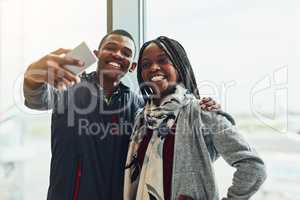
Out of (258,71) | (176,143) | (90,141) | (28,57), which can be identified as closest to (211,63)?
(258,71)

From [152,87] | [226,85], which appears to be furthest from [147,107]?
[226,85]

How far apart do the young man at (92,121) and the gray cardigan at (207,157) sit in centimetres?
21

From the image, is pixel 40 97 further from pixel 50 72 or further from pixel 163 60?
pixel 163 60

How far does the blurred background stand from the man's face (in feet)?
0.84

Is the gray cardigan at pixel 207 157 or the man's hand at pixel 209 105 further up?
the man's hand at pixel 209 105

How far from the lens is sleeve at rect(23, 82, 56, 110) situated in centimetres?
113

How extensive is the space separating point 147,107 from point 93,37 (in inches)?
20.8

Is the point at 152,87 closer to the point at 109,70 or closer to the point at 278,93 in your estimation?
the point at 109,70

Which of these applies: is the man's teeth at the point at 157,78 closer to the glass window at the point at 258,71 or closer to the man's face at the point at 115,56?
the man's face at the point at 115,56

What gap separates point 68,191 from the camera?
117 cm

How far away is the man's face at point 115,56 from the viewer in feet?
3.93

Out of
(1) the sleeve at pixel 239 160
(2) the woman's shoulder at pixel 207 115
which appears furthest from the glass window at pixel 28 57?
(1) the sleeve at pixel 239 160

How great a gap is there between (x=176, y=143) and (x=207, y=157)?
0.09 meters

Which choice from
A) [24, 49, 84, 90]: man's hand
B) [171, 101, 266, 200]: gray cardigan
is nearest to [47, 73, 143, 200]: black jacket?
[24, 49, 84, 90]: man's hand
